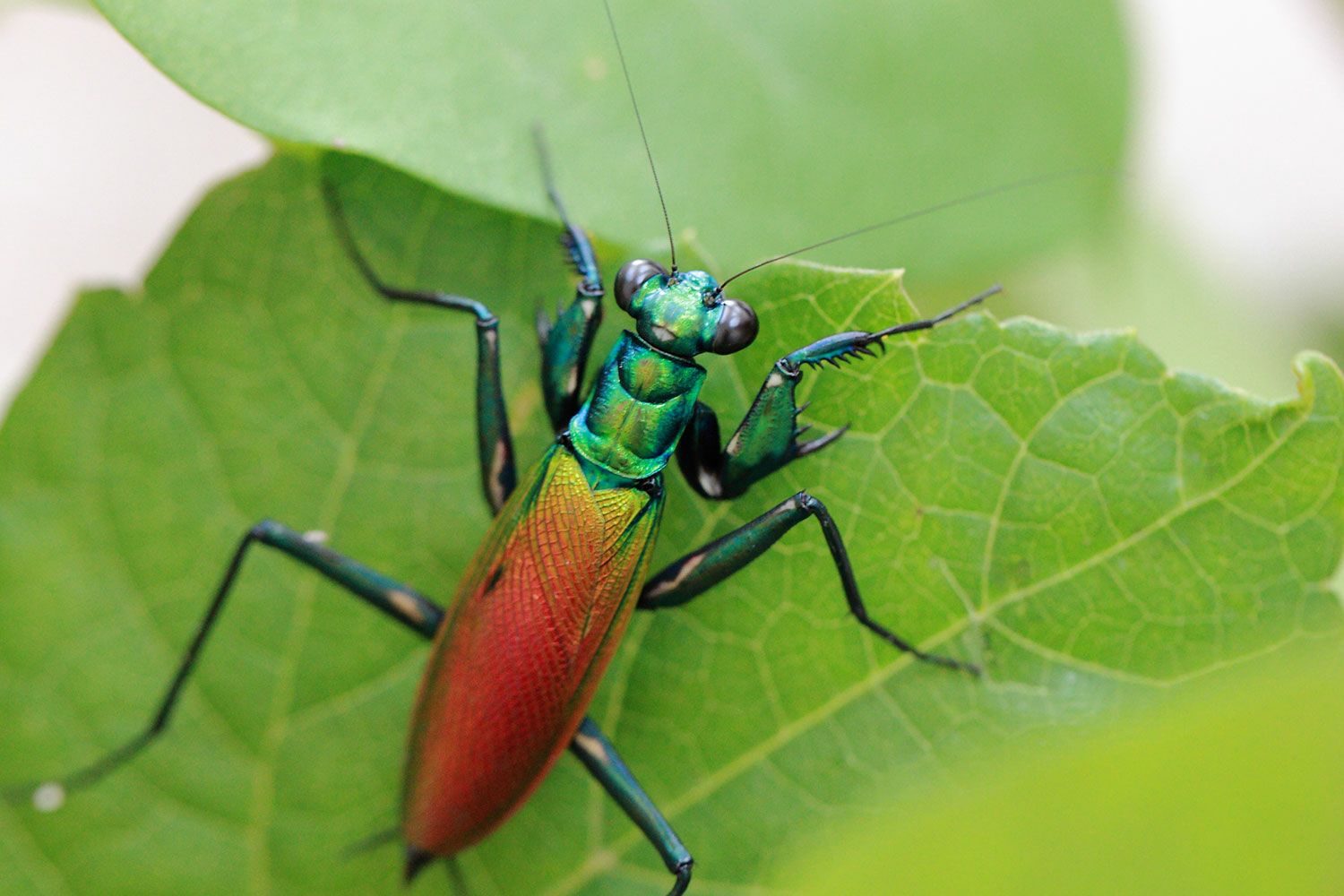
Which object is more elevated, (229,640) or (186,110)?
(186,110)


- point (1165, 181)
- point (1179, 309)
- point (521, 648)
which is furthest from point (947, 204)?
point (1165, 181)

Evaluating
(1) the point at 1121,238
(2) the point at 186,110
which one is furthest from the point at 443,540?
(2) the point at 186,110

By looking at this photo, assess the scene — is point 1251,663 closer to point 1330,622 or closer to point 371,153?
point 1330,622

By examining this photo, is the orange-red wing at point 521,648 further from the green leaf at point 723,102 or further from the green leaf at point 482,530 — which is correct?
the green leaf at point 723,102

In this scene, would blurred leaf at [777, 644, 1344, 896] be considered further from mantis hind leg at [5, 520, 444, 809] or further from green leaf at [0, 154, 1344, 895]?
mantis hind leg at [5, 520, 444, 809]

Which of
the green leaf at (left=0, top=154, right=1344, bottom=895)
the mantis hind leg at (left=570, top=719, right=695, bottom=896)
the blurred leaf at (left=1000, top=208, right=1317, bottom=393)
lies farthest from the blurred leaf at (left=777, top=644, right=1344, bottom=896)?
the blurred leaf at (left=1000, top=208, right=1317, bottom=393)

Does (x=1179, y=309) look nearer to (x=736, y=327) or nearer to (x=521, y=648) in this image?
(x=736, y=327)
